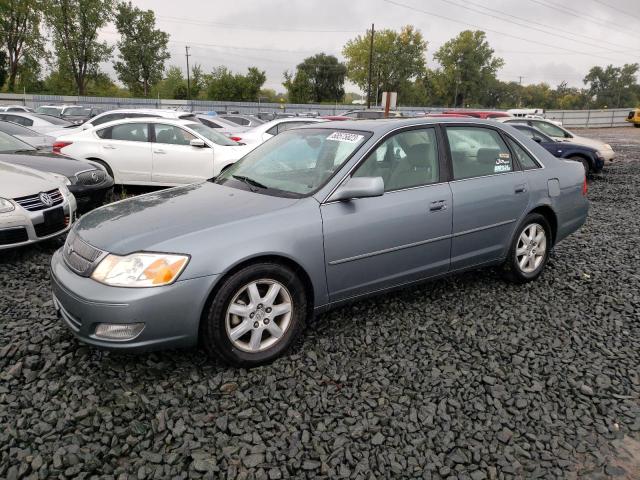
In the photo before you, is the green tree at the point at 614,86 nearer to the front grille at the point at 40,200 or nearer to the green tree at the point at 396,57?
the green tree at the point at 396,57

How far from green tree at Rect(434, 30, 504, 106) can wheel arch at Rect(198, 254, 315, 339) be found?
93.2 metres

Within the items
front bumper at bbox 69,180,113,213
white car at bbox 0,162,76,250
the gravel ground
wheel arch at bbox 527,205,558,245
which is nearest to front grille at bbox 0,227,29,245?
white car at bbox 0,162,76,250

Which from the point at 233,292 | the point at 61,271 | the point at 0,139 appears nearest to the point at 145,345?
the point at 233,292

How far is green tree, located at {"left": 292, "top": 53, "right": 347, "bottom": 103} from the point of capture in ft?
273

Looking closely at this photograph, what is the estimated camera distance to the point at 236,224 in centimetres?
294

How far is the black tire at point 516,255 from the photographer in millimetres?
4270

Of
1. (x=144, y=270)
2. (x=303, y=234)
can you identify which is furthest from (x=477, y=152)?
(x=144, y=270)

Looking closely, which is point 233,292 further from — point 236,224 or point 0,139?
point 0,139

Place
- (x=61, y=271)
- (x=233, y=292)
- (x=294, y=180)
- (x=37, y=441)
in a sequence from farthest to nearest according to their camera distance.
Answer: (x=294, y=180), (x=61, y=271), (x=233, y=292), (x=37, y=441)

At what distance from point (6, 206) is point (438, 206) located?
4142 millimetres

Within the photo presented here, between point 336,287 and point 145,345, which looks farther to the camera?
point 336,287

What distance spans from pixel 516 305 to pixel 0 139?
24.2 ft

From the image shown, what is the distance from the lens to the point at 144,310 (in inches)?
104

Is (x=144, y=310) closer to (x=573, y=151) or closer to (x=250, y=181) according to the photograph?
(x=250, y=181)
